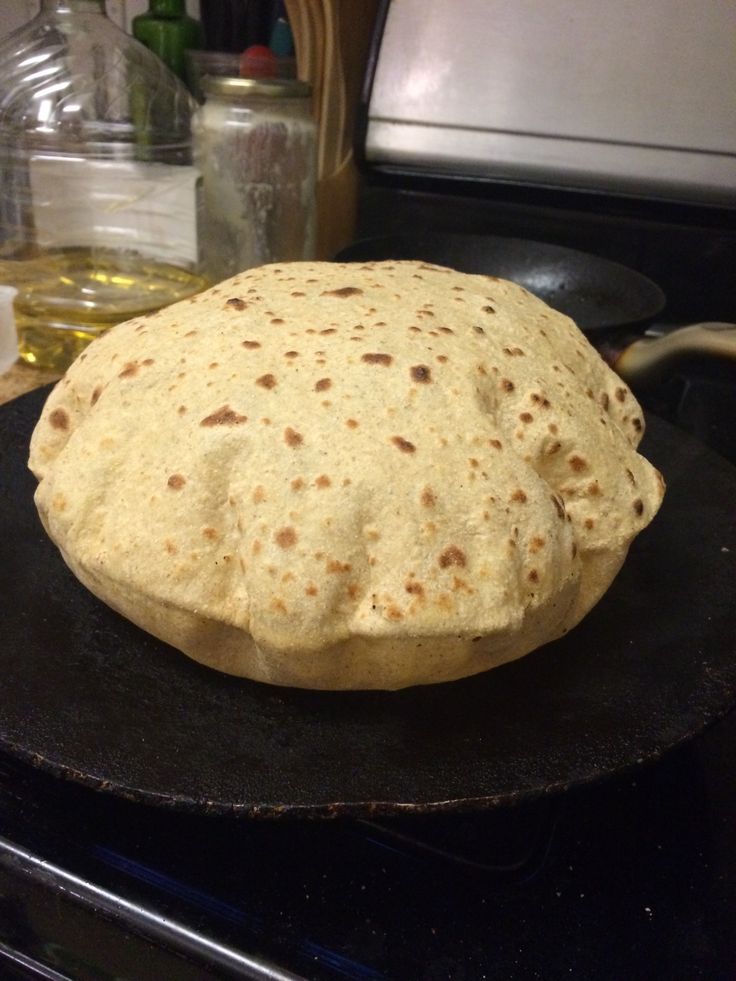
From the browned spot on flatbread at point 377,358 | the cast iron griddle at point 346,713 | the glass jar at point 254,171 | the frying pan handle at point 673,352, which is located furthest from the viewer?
the glass jar at point 254,171

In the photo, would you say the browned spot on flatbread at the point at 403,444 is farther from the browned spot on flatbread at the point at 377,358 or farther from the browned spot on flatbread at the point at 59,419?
the browned spot on flatbread at the point at 59,419

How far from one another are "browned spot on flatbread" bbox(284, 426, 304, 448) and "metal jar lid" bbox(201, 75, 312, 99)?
0.88 m

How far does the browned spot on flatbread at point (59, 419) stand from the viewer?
70cm

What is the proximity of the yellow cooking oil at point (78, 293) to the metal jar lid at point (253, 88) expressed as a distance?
30cm

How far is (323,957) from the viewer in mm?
514

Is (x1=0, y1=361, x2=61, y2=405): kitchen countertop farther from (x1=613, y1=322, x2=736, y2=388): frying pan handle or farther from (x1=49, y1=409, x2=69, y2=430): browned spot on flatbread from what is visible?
(x1=613, y1=322, x2=736, y2=388): frying pan handle

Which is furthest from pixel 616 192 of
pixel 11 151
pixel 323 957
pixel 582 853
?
pixel 323 957

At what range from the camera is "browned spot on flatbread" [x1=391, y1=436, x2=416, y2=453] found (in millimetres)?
573

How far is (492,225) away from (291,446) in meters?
1.06

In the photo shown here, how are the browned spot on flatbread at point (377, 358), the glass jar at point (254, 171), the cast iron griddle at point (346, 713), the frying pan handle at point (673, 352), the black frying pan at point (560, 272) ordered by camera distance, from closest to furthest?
1. the cast iron griddle at point (346, 713)
2. the browned spot on flatbread at point (377, 358)
3. the frying pan handle at point (673, 352)
4. the black frying pan at point (560, 272)
5. the glass jar at point (254, 171)

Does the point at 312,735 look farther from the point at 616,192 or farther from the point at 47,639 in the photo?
the point at 616,192

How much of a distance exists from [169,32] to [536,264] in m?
0.98

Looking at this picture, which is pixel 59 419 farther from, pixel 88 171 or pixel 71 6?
pixel 71 6

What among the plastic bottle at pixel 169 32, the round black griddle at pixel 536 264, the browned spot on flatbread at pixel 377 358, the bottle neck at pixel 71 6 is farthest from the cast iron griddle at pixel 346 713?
the plastic bottle at pixel 169 32
